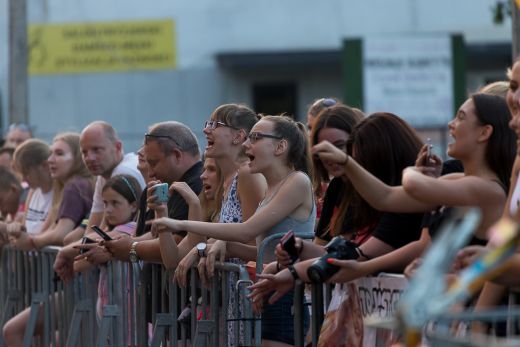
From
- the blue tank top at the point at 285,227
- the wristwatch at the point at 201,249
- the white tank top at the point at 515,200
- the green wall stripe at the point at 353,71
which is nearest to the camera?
the white tank top at the point at 515,200

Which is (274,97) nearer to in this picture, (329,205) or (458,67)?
(458,67)

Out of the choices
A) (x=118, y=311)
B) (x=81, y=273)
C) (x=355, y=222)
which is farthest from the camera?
(x=81, y=273)

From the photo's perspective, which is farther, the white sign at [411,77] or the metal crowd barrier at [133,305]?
the white sign at [411,77]

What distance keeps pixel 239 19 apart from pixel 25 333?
63.9 feet

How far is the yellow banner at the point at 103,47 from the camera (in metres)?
27.6

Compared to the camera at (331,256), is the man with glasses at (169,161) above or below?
above

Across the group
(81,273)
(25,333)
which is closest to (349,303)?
(81,273)

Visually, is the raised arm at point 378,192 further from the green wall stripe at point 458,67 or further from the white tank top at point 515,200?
the green wall stripe at point 458,67

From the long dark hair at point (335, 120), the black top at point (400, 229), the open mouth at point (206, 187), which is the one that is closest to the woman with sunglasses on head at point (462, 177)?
the black top at point (400, 229)

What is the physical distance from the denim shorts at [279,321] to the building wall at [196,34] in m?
21.5

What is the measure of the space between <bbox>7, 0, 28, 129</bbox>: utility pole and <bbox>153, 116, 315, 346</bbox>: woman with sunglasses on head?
402 inches

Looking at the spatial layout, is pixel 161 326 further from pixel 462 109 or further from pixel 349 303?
pixel 462 109

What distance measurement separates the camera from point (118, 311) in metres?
7.79

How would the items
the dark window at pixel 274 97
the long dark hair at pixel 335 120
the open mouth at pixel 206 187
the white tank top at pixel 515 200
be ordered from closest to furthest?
the white tank top at pixel 515 200, the long dark hair at pixel 335 120, the open mouth at pixel 206 187, the dark window at pixel 274 97
